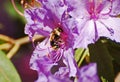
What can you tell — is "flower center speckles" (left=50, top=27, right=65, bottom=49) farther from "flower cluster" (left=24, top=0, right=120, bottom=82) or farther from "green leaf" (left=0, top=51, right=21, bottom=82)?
"green leaf" (left=0, top=51, right=21, bottom=82)

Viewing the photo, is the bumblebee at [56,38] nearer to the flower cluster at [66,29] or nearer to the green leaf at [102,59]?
the flower cluster at [66,29]

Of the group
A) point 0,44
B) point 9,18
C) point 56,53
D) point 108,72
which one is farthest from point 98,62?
point 9,18

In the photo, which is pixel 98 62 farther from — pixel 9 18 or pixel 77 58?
A: pixel 9 18

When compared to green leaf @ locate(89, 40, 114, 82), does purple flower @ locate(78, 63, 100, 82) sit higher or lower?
higher

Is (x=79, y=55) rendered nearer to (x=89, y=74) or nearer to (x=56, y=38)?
(x=56, y=38)

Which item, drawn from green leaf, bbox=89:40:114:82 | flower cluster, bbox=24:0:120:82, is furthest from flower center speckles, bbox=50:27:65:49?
green leaf, bbox=89:40:114:82

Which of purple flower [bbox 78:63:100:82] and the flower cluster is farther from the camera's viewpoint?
the flower cluster

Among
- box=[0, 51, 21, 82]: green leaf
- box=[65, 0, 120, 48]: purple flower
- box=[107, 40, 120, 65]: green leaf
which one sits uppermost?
box=[65, 0, 120, 48]: purple flower
